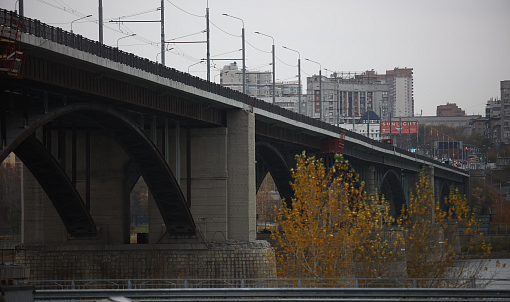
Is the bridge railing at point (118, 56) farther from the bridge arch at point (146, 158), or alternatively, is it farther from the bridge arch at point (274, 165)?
the bridge arch at point (274, 165)

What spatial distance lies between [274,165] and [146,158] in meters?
27.0

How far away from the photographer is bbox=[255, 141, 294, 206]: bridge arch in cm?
6250

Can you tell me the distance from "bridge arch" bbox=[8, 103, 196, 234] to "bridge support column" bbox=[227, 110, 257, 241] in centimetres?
287

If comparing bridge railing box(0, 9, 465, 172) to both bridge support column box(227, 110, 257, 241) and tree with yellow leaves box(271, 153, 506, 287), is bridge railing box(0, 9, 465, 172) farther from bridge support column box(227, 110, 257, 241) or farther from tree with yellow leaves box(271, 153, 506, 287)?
tree with yellow leaves box(271, 153, 506, 287)

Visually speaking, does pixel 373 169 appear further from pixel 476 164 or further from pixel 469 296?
pixel 476 164

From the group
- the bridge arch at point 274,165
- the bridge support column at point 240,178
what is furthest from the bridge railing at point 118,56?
the bridge arch at point 274,165

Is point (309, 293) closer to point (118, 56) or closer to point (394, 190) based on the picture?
point (118, 56)

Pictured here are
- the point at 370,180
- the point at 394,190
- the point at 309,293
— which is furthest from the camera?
the point at 394,190

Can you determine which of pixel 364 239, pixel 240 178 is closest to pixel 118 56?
pixel 364 239

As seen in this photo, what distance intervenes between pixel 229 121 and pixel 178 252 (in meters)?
8.89

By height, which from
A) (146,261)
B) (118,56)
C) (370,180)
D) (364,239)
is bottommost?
(146,261)

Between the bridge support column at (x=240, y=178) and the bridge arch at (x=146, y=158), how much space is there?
287 centimetres

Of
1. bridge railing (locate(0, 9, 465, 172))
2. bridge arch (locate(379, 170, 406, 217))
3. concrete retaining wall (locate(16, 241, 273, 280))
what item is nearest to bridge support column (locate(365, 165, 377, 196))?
bridge arch (locate(379, 170, 406, 217))

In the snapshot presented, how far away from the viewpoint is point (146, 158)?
42.5 m
